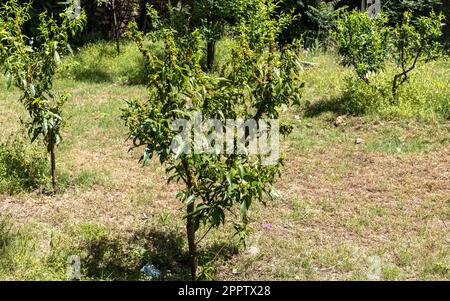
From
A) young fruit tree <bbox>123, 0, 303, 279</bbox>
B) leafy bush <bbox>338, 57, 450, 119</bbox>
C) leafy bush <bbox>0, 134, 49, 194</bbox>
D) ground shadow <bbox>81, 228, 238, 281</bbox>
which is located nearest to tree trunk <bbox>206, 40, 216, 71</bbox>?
leafy bush <bbox>338, 57, 450, 119</bbox>

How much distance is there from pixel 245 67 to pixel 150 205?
195 centimetres

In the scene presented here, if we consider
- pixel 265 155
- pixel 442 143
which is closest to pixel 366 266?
pixel 265 155

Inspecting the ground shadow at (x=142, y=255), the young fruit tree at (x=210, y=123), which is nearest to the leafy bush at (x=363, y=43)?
the young fruit tree at (x=210, y=123)

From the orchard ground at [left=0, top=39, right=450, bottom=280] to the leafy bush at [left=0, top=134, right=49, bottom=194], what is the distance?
0.39ft

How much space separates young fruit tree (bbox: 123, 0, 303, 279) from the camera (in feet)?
12.2

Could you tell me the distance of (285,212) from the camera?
5.40m

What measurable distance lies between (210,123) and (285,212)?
1.77 metres

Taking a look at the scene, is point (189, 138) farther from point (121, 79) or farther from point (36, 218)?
point (121, 79)

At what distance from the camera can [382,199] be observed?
225 inches

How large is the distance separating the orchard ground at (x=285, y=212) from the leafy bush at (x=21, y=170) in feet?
0.39

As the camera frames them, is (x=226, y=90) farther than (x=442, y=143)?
No

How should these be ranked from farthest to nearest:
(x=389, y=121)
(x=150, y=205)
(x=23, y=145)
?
(x=389, y=121) < (x=23, y=145) < (x=150, y=205)

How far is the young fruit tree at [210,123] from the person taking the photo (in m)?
3.71

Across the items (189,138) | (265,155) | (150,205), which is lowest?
(150,205)
